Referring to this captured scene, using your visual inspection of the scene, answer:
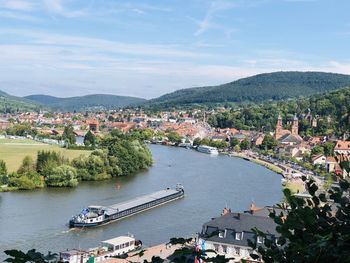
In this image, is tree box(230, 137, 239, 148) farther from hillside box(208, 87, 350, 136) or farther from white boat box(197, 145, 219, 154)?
hillside box(208, 87, 350, 136)

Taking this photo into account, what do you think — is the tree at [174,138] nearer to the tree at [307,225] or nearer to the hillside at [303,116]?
the hillside at [303,116]

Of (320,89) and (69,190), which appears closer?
(69,190)

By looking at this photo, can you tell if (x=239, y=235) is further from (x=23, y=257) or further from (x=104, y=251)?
(x=23, y=257)

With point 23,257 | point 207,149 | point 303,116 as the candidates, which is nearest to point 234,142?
point 207,149

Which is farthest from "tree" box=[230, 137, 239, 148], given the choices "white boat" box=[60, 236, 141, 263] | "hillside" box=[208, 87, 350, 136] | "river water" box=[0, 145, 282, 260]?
"white boat" box=[60, 236, 141, 263]

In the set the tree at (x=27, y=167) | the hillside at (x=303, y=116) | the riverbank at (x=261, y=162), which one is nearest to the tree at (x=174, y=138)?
the riverbank at (x=261, y=162)

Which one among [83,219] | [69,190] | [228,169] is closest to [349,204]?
[83,219]

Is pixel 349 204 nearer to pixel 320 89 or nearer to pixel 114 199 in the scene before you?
pixel 114 199
